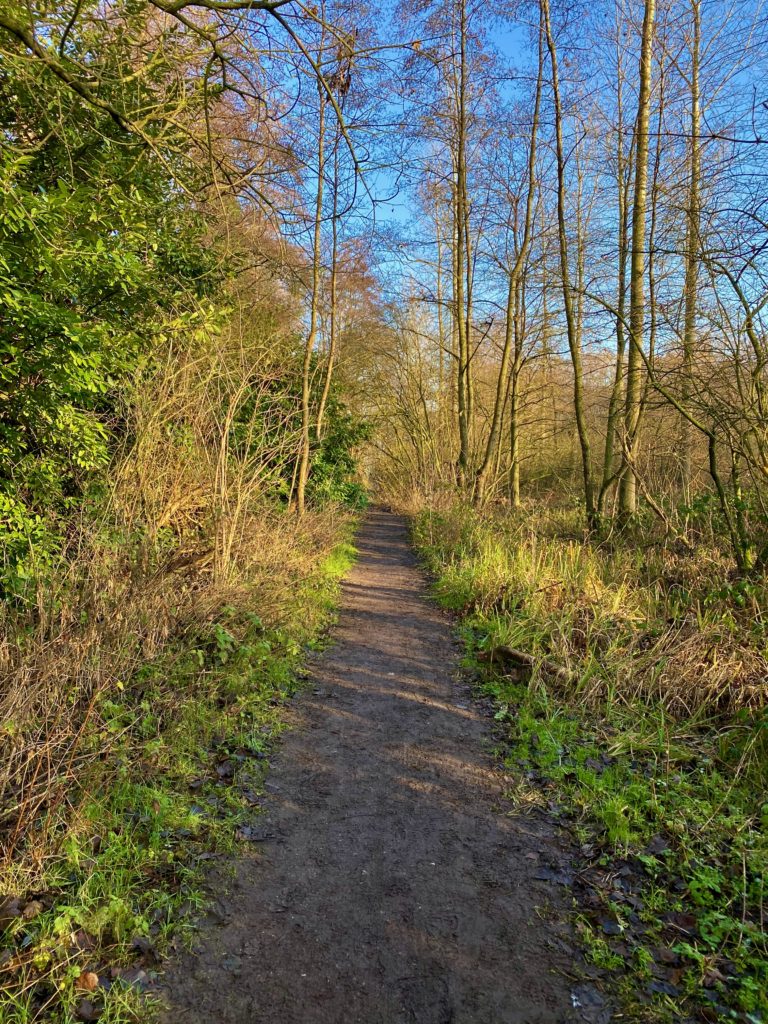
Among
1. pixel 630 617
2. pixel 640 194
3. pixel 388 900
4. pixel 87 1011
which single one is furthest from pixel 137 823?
pixel 640 194

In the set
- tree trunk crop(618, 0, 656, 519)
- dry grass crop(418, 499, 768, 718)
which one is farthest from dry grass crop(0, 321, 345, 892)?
tree trunk crop(618, 0, 656, 519)

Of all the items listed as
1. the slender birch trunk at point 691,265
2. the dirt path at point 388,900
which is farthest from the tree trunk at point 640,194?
the dirt path at point 388,900

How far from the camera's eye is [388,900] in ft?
8.84

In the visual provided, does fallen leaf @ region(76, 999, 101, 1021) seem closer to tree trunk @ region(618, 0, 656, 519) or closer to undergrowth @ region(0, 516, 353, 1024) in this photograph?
undergrowth @ region(0, 516, 353, 1024)

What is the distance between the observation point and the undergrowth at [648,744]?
2.37 m

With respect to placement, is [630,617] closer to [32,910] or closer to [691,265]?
[691,265]

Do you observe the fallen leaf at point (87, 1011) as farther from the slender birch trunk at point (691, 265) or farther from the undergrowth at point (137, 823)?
the slender birch trunk at point (691, 265)

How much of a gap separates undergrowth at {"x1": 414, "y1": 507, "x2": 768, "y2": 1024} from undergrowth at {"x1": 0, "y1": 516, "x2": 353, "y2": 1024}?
74.2 inches

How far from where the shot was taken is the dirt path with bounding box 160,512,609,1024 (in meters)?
2.17

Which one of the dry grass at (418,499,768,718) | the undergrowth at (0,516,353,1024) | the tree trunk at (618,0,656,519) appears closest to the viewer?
the undergrowth at (0,516,353,1024)

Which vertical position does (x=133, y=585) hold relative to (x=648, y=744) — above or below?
above

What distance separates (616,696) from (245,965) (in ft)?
11.4

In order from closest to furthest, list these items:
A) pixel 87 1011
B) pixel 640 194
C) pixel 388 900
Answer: pixel 87 1011 < pixel 388 900 < pixel 640 194

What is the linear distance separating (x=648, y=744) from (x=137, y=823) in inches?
134
